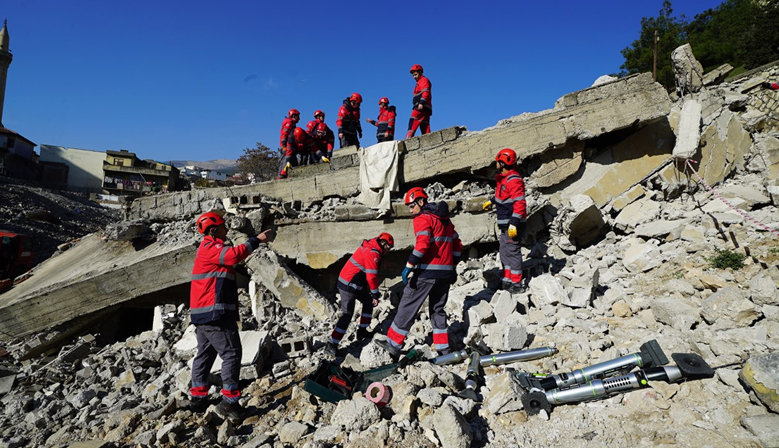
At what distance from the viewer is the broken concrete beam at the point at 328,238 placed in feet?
22.2

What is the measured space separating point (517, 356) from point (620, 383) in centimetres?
99

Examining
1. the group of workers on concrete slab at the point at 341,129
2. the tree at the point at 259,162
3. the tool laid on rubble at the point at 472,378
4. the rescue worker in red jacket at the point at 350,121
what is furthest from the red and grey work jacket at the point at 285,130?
the tree at the point at 259,162

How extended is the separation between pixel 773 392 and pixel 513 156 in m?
3.66

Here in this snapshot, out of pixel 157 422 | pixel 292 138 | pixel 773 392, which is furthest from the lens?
pixel 292 138

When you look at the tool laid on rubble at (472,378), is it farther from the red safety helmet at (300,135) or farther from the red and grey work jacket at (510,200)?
the red safety helmet at (300,135)

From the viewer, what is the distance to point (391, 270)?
6996 millimetres

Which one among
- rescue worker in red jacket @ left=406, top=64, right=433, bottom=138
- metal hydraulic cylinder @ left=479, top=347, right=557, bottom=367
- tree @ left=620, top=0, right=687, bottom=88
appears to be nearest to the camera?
metal hydraulic cylinder @ left=479, top=347, right=557, bottom=367

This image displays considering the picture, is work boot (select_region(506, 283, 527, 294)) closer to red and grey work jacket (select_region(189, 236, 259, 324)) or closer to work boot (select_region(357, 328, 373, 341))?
work boot (select_region(357, 328, 373, 341))

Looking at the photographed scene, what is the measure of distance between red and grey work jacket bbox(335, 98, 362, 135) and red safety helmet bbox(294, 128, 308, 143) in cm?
85

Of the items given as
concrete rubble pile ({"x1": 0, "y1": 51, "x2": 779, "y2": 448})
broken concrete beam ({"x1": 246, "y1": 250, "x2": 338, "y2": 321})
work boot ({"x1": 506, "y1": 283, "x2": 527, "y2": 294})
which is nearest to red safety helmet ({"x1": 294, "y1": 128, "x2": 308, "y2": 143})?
concrete rubble pile ({"x1": 0, "y1": 51, "x2": 779, "y2": 448})

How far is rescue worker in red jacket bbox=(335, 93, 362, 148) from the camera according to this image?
31.8 feet

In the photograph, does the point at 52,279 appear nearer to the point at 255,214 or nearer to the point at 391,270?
the point at 255,214

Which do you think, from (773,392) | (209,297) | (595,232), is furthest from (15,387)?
(595,232)

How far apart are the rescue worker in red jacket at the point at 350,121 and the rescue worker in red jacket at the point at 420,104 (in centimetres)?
208
